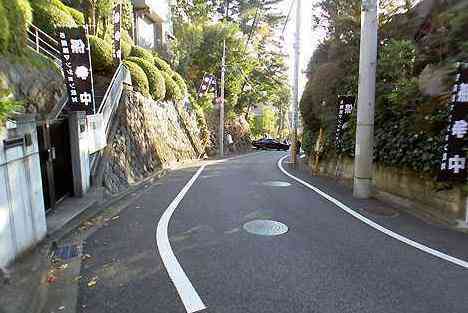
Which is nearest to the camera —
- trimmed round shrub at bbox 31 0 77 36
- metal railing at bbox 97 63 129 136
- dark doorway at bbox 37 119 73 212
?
dark doorway at bbox 37 119 73 212

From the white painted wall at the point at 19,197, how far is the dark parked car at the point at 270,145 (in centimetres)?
3706

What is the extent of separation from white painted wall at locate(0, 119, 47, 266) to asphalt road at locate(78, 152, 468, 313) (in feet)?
2.91

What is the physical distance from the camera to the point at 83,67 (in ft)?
28.9

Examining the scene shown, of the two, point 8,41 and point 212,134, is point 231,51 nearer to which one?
point 212,134

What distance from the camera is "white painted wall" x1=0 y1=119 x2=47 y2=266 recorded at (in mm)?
4348

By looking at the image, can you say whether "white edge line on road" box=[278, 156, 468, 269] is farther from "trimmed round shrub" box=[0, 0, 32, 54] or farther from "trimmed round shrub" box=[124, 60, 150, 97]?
"trimmed round shrub" box=[124, 60, 150, 97]

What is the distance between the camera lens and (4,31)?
288 inches

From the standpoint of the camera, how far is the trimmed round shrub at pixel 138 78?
16172mm

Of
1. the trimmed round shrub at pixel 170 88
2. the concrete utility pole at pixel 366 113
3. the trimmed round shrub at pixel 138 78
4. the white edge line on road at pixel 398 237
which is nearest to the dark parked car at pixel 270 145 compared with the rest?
the trimmed round shrub at pixel 170 88

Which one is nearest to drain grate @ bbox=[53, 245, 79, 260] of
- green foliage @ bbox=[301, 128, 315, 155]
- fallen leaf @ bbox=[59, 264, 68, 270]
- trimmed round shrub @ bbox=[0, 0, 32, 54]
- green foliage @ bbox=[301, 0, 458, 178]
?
fallen leaf @ bbox=[59, 264, 68, 270]

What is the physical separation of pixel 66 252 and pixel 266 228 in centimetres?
331

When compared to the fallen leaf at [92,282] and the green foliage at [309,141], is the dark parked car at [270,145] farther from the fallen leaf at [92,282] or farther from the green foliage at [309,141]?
the fallen leaf at [92,282]

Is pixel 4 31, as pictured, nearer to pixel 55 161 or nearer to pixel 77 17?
pixel 55 161

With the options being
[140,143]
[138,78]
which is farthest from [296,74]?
[140,143]
